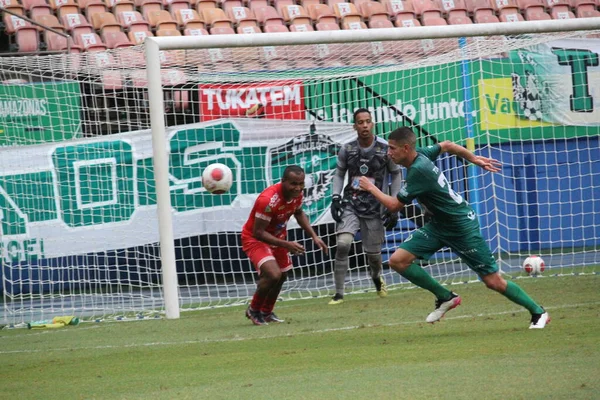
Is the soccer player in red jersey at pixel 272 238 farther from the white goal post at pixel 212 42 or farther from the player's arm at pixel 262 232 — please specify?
the white goal post at pixel 212 42

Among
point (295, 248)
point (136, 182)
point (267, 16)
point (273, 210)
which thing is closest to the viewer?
point (295, 248)

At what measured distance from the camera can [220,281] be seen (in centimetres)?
1402

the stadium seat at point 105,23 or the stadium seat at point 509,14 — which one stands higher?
the stadium seat at point 105,23

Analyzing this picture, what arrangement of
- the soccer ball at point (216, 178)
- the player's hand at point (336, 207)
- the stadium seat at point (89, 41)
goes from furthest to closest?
the stadium seat at point (89, 41)
the player's hand at point (336, 207)
the soccer ball at point (216, 178)

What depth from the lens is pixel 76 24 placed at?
15.7 metres

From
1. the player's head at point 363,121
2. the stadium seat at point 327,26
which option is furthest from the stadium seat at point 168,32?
the player's head at point 363,121

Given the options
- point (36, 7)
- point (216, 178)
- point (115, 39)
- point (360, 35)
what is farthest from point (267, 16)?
point (216, 178)

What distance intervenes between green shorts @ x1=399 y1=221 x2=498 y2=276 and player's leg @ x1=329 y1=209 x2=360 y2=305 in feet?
9.26

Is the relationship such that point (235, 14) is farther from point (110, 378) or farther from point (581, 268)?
point (110, 378)

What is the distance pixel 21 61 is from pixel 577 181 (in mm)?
8233

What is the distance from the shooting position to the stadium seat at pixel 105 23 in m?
15.9

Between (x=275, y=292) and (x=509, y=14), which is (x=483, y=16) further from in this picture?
(x=275, y=292)

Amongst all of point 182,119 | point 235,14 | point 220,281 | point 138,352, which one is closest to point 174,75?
point 182,119

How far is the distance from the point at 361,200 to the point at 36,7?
24.1ft
